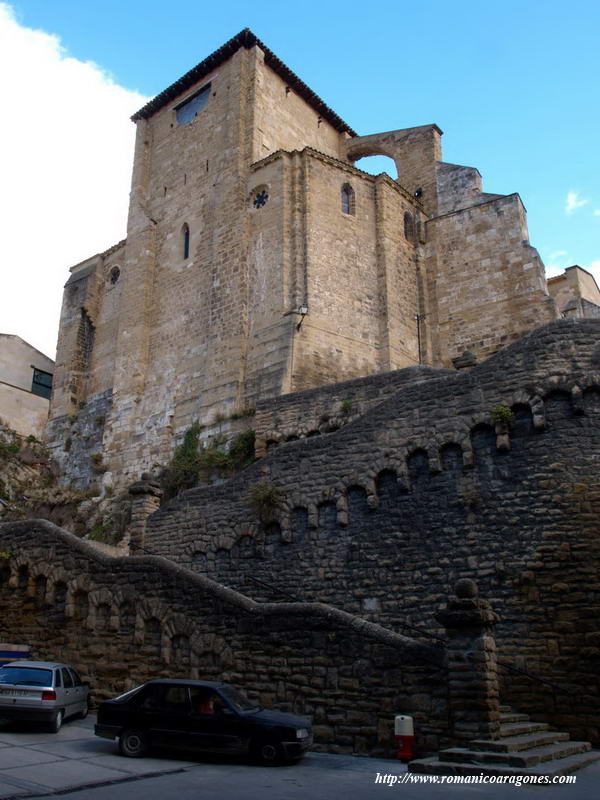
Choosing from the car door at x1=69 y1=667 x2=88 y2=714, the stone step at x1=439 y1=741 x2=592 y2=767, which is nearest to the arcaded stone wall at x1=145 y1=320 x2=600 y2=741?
the stone step at x1=439 y1=741 x2=592 y2=767

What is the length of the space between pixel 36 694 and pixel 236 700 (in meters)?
3.53

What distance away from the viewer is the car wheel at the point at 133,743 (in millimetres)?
9565

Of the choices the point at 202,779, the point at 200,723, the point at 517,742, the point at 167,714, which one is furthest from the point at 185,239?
the point at 517,742

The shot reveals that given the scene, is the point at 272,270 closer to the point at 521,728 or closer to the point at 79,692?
the point at 79,692

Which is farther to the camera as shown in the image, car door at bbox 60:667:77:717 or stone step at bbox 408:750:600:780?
car door at bbox 60:667:77:717

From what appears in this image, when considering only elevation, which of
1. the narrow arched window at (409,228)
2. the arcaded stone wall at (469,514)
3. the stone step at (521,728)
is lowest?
the stone step at (521,728)

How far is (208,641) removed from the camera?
1162 cm

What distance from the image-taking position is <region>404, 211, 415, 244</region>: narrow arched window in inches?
1088

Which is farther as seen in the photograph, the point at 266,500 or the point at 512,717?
the point at 266,500

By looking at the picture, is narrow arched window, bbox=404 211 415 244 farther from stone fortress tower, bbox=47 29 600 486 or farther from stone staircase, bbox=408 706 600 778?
stone staircase, bbox=408 706 600 778

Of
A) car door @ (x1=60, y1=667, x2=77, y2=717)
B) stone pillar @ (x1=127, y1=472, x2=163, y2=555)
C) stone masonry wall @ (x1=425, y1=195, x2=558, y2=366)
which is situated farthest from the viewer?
stone masonry wall @ (x1=425, y1=195, x2=558, y2=366)

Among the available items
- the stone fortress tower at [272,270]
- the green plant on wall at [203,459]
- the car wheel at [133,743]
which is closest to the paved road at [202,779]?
the car wheel at [133,743]

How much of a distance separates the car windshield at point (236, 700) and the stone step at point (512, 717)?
11.1 feet

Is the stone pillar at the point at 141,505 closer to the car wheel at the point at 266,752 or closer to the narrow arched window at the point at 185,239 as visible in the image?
the car wheel at the point at 266,752
